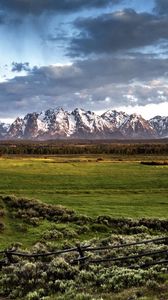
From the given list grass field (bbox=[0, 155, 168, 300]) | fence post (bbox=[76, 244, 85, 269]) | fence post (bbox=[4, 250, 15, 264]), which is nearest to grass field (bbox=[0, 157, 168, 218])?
grass field (bbox=[0, 155, 168, 300])

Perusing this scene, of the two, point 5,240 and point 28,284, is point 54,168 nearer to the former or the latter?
point 5,240

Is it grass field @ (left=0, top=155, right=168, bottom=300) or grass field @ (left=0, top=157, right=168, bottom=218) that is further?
grass field @ (left=0, top=157, right=168, bottom=218)

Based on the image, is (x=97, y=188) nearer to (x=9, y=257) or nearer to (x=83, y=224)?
(x=83, y=224)

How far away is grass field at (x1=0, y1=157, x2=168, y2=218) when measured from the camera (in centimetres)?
4700

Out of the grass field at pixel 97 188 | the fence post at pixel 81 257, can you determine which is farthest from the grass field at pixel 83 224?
the fence post at pixel 81 257

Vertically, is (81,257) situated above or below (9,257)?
above

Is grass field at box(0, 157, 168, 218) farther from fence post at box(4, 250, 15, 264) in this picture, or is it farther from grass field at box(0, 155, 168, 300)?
fence post at box(4, 250, 15, 264)

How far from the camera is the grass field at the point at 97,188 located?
154ft

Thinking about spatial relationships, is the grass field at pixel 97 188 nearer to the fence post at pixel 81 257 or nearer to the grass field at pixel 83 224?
the grass field at pixel 83 224

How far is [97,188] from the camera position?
2452 inches

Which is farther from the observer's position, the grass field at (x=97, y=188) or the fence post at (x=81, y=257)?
the grass field at (x=97, y=188)

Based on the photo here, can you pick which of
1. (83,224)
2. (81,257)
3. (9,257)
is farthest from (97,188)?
(81,257)

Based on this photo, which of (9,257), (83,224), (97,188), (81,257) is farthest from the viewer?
(97,188)

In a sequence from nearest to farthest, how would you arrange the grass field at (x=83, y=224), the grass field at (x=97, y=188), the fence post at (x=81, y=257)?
the grass field at (x=83, y=224) < the fence post at (x=81, y=257) < the grass field at (x=97, y=188)
